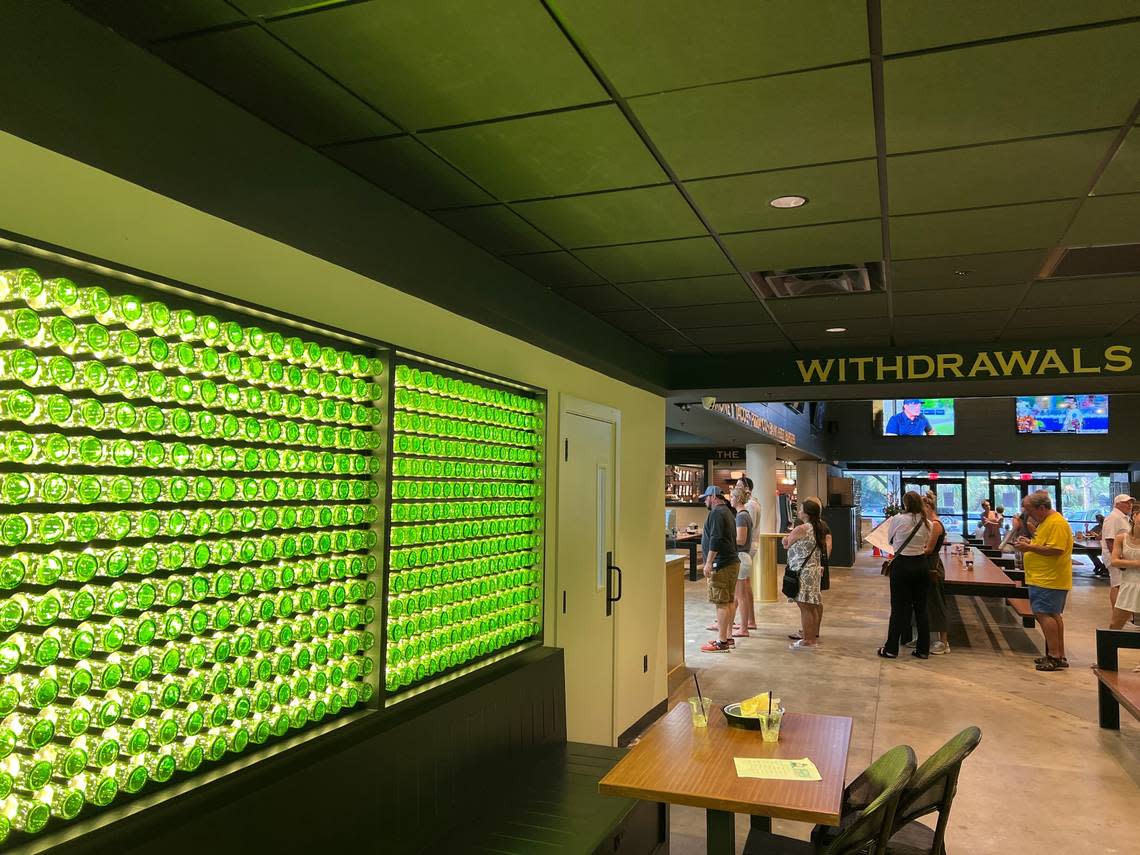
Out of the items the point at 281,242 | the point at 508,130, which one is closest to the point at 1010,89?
the point at 508,130

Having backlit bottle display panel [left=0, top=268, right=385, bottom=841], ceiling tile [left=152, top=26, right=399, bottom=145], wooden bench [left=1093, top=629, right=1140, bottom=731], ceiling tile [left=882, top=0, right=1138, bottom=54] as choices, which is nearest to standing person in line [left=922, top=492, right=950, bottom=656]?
wooden bench [left=1093, top=629, right=1140, bottom=731]

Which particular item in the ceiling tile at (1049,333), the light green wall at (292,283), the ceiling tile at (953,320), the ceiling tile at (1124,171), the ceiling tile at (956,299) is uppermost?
the ceiling tile at (956,299)

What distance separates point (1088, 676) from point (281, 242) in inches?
307

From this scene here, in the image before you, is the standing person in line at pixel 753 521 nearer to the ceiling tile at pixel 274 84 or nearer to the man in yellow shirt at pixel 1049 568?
the man in yellow shirt at pixel 1049 568

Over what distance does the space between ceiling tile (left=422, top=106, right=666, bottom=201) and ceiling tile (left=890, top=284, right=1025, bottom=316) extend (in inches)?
93.2

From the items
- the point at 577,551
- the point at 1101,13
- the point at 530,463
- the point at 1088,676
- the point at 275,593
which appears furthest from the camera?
the point at 1088,676

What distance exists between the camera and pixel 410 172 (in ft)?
9.64

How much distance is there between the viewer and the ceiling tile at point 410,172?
2725mm

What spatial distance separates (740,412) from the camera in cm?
1133

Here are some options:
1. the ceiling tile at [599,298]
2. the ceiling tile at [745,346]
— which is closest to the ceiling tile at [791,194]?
the ceiling tile at [599,298]

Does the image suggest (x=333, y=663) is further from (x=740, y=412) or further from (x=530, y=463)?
(x=740, y=412)

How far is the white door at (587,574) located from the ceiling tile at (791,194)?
1711mm

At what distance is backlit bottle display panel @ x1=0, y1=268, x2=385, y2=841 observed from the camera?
1708 mm

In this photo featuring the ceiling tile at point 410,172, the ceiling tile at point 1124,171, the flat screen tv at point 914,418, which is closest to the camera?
the ceiling tile at point 1124,171
